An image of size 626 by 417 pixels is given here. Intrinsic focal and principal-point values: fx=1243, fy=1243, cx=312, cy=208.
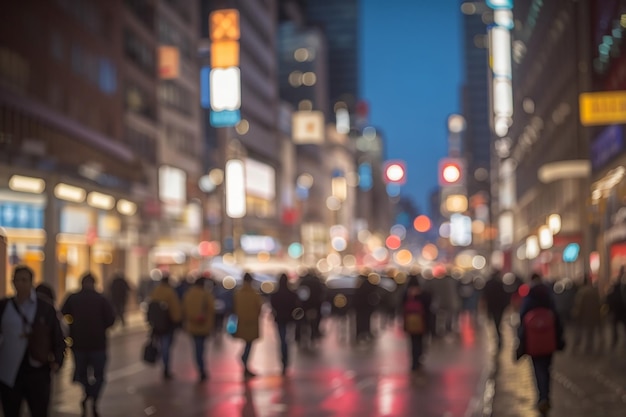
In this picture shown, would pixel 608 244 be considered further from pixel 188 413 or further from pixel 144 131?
pixel 144 131

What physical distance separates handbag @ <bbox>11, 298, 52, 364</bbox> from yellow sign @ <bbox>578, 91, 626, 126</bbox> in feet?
63.4

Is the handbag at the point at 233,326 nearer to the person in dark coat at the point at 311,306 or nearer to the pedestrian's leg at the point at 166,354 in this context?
the pedestrian's leg at the point at 166,354

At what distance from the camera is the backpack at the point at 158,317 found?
21516 mm

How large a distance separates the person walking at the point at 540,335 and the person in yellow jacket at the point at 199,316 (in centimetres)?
752

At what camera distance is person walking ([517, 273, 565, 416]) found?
1495 cm

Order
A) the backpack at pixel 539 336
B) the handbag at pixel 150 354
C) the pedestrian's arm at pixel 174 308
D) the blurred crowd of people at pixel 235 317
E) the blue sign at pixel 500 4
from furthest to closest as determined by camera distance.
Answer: the blue sign at pixel 500 4, the pedestrian's arm at pixel 174 308, the handbag at pixel 150 354, the backpack at pixel 539 336, the blurred crowd of people at pixel 235 317

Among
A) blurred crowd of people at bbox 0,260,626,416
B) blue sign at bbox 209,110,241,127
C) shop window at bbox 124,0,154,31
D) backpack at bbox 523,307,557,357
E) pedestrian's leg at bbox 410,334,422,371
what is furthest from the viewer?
blue sign at bbox 209,110,241,127

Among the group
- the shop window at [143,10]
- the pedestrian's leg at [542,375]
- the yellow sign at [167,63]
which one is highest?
the shop window at [143,10]

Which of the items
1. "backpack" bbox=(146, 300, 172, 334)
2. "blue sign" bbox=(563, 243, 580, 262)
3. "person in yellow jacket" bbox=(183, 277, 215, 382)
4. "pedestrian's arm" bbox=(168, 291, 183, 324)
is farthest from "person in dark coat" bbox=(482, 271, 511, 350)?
"blue sign" bbox=(563, 243, 580, 262)

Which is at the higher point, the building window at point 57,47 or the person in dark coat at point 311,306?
the building window at point 57,47

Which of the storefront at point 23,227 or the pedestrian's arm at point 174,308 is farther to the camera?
the storefront at point 23,227

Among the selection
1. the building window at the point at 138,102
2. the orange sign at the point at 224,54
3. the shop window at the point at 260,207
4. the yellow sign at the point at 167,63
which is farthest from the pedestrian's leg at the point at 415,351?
the shop window at the point at 260,207

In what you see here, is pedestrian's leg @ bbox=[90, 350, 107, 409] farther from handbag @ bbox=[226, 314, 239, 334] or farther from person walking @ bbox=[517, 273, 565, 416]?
handbag @ bbox=[226, 314, 239, 334]

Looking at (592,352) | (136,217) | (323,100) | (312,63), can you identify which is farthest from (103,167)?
(323,100)
